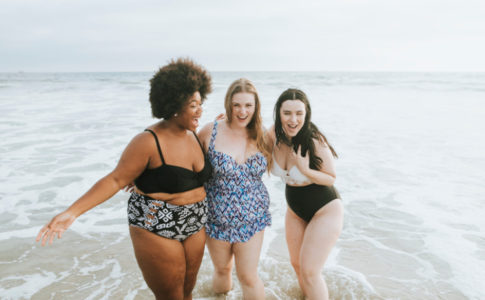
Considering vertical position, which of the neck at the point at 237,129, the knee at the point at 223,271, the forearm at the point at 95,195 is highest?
the neck at the point at 237,129

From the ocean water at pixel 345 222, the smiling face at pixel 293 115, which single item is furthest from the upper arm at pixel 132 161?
the ocean water at pixel 345 222

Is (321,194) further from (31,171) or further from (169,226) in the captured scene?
(31,171)

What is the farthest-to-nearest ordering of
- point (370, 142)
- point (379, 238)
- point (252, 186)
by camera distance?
1. point (370, 142)
2. point (379, 238)
3. point (252, 186)

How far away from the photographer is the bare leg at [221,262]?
11.7 feet

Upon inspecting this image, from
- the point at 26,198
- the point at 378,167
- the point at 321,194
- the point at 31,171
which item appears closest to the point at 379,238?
the point at 321,194

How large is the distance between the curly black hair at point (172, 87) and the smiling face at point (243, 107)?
0.80 m

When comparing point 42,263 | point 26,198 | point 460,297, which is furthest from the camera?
point 26,198

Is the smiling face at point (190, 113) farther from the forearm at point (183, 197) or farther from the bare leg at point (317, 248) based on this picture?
the bare leg at point (317, 248)

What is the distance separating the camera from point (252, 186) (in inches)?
136

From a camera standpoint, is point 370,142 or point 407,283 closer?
point 407,283

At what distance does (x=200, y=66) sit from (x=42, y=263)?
3.85 meters

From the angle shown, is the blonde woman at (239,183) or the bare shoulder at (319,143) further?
the bare shoulder at (319,143)

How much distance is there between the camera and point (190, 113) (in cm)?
268

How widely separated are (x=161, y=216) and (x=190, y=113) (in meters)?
0.80
